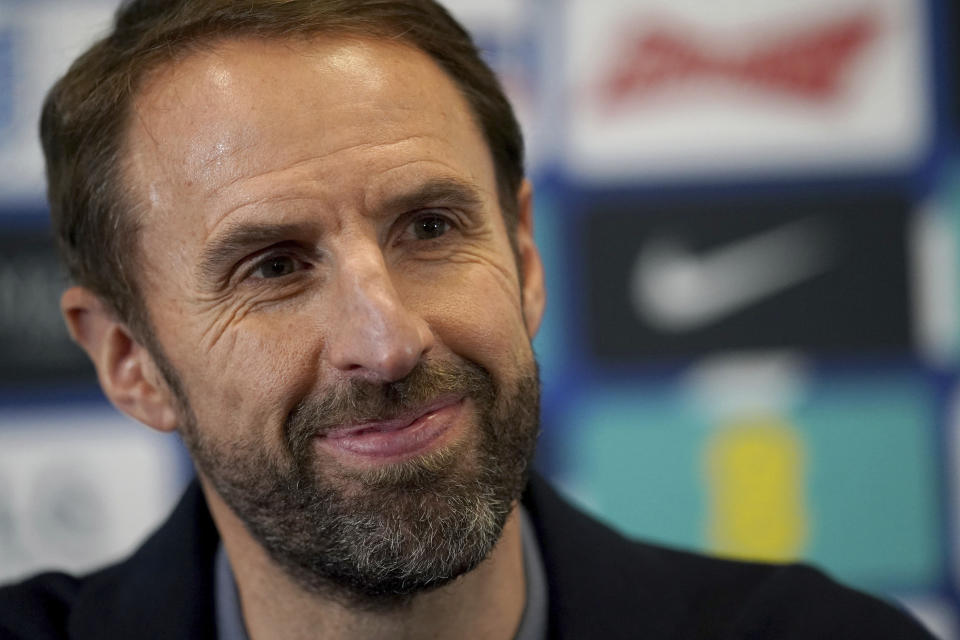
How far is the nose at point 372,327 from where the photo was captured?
137 centimetres

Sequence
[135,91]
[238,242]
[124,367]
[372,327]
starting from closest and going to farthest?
[372,327], [238,242], [135,91], [124,367]

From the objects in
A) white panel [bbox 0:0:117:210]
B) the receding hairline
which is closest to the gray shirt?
the receding hairline

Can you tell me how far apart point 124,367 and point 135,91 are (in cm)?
43

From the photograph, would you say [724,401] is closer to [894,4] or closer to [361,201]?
[894,4]

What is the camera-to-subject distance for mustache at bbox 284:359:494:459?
1.41 m

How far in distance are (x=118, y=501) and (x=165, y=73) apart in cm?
161

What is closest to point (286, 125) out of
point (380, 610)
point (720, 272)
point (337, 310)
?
point (337, 310)

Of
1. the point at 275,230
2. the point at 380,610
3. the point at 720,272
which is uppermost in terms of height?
the point at 275,230

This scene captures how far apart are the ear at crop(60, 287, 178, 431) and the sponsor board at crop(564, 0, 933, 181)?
1431mm

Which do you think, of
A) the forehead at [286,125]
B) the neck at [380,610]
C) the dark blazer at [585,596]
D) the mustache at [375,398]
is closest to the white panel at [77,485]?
the dark blazer at [585,596]

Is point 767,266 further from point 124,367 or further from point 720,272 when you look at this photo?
point 124,367

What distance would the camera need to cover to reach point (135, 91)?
1624 millimetres

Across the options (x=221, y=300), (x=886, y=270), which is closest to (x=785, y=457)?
(x=886, y=270)

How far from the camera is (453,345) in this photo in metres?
1.47
